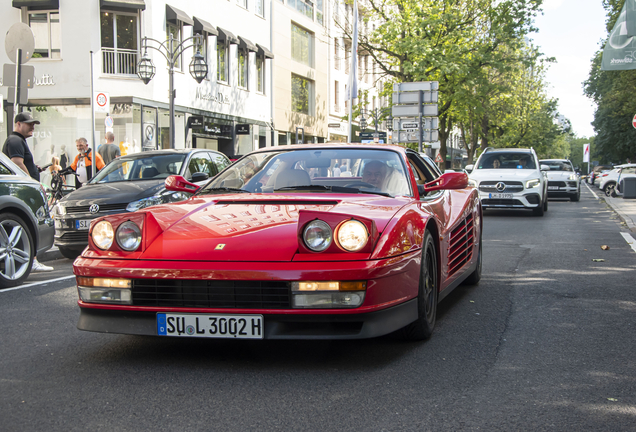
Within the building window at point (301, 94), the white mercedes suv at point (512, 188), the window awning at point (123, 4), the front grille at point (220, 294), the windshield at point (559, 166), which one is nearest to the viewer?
the front grille at point (220, 294)

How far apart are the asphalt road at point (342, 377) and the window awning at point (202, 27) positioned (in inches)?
914

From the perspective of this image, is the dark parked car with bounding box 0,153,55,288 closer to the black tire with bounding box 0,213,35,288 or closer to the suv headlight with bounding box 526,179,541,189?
the black tire with bounding box 0,213,35,288

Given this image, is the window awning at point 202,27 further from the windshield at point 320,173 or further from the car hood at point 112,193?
the windshield at point 320,173

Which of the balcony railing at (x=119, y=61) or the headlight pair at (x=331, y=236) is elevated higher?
the balcony railing at (x=119, y=61)

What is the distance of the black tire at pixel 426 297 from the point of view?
4.39m

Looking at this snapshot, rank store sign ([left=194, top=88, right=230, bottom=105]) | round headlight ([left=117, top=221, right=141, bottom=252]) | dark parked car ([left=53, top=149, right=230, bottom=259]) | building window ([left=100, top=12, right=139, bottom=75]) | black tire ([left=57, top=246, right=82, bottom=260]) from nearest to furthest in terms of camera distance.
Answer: round headlight ([left=117, top=221, right=141, bottom=252]) < dark parked car ([left=53, top=149, right=230, bottom=259]) < black tire ([left=57, top=246, right=82, bottom=260]) < building window ([left=100, top=12, right=139, bottom=75]) < store sign ([left=194, top=88, right=230, bottom=105])

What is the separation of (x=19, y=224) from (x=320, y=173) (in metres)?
3.68

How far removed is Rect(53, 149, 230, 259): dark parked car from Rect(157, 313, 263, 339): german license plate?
16.1 feet

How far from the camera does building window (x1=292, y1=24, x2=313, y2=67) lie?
→ 40.5 metres

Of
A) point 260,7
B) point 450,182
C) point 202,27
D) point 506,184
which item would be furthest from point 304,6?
point 450,182

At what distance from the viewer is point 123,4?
24.2 m

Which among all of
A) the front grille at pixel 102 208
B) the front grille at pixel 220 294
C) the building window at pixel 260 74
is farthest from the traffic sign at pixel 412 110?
the front grille at pixel 220 294

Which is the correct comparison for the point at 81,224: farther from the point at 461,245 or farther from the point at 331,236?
the point at 331,236

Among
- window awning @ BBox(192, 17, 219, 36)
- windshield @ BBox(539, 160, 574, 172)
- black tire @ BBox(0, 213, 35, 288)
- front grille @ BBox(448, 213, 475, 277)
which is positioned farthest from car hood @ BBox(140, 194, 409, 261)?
window awning @ BBox(192, 17, 219, 36)
